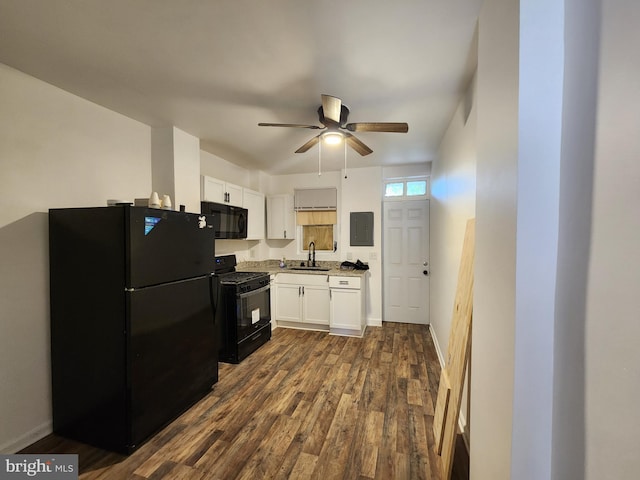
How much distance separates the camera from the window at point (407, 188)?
431 cm

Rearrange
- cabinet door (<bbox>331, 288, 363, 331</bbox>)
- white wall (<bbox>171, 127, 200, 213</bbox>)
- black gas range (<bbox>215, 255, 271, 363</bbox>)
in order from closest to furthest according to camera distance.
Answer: white wall (<bbox>171, 127, 200, 213</bbox>) → black gas range (<bbox>215, 255, 271, 363</bbox>) → cabinet door (<bbox>331, 288, 363, 331</bbox>)

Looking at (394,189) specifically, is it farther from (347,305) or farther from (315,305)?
(315,305)

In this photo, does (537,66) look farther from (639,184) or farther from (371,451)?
(371,451)

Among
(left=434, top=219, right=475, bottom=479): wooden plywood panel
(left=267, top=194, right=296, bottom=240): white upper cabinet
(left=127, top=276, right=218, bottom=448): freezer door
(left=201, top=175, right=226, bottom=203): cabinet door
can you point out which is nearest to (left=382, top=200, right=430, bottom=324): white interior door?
(left=267, top=194, right=296, bottom=240): white upper cabinet

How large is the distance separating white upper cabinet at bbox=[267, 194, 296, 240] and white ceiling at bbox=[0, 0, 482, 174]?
82.6 inches

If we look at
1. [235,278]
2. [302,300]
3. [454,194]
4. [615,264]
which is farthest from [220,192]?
[615,264]

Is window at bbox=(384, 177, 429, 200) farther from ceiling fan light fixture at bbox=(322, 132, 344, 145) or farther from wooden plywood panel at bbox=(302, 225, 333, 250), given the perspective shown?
ceiling fan light fixture at bbox=(322, 132, 344, 145)

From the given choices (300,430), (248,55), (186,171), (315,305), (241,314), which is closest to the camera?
(248,55)

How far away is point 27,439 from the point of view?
181cm

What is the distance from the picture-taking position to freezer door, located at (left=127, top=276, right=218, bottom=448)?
5.85ft

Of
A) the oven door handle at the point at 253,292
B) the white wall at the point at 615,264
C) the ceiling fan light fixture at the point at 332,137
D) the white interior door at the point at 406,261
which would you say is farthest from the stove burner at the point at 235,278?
the white wall at the point at 615,264

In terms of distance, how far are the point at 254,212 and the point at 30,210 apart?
8.70 feet

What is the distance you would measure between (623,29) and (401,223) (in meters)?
3.97

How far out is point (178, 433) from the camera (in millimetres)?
1930
